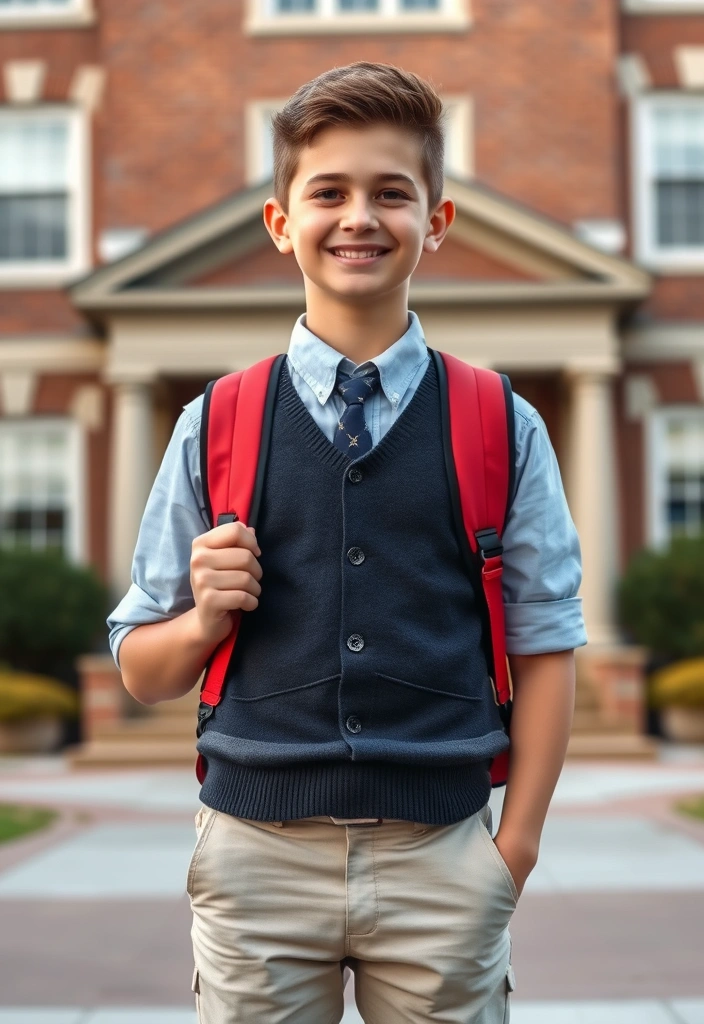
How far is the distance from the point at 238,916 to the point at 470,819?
0.38 meters

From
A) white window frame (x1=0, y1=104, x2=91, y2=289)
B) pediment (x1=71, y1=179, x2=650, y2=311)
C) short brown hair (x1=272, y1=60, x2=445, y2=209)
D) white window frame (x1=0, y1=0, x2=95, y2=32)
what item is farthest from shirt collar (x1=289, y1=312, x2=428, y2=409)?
white window frame (x1=0, y1=0, x2=95, y2=32)

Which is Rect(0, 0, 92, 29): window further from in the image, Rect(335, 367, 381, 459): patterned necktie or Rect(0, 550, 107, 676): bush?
Rect(335, 367, 381, 459): patterned necktie

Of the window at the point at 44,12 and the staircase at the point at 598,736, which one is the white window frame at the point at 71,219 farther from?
the staircase at the point at 598,736

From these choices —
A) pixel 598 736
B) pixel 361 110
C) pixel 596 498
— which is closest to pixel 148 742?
pixel 598 736

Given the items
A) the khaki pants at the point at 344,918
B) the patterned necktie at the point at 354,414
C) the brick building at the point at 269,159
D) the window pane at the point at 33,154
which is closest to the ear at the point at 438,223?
the patterned necktie at the point at 354,414

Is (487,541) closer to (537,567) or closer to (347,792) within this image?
(537,567)

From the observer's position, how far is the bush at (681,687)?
13102 mm

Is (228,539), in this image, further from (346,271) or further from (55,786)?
(55,786)

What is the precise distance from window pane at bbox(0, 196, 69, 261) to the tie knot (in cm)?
1445

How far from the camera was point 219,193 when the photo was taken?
15383mm

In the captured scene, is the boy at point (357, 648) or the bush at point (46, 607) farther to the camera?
the bush at point (46, 607)

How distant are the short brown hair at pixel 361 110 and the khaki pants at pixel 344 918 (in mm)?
1035

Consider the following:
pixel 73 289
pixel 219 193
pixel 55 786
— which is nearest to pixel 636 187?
pixel 219 193

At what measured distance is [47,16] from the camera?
15.8 metres
